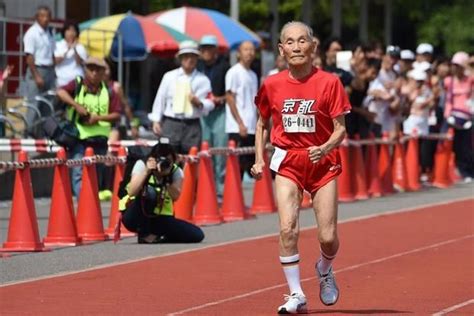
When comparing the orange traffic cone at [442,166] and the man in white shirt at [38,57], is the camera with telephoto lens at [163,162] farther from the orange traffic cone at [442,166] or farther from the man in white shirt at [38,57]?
the orange traffic cone at [442,166]

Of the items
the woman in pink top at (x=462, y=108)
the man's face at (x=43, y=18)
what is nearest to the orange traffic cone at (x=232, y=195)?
the man's face at (x=43, y=18)

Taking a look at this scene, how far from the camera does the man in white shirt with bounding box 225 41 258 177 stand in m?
21.7

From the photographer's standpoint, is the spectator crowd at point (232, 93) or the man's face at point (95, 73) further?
the spectator crowd at point (232, 93)

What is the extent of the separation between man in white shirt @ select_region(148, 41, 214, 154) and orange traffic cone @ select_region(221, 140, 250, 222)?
0.59 m

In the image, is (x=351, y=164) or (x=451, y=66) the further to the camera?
(x=451, y=66)

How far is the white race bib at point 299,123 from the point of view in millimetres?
11320

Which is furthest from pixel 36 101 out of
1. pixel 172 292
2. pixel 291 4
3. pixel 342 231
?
pixel 291 4

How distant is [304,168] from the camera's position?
37.4ft

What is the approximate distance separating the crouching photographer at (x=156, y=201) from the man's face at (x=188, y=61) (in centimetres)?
424

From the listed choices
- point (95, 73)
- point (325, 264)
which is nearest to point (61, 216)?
point (95, 73)

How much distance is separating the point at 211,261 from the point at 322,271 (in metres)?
3.57

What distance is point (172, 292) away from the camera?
490 inches

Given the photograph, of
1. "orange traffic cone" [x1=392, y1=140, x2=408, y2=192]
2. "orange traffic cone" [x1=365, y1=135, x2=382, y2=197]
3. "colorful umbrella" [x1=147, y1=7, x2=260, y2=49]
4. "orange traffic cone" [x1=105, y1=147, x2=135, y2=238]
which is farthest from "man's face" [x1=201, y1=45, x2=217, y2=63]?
"colorful umbrella" [x1=147, y1=7, x2=260, y2=49]

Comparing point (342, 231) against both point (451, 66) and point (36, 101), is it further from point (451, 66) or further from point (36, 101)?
point (451, 66)
